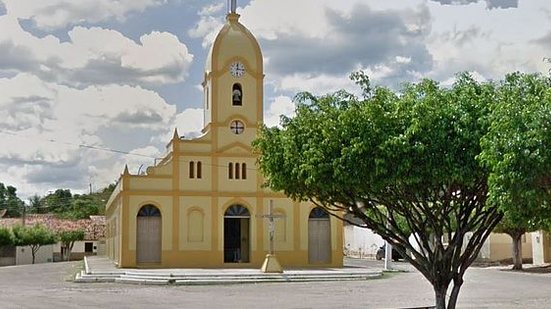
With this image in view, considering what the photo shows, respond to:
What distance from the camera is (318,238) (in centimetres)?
4531

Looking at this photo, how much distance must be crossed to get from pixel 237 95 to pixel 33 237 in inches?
1094

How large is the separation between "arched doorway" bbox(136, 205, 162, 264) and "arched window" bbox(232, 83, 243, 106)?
303 inches

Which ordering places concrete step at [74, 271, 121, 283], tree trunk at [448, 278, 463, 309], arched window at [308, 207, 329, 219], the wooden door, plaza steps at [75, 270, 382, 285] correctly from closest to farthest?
tree trunk at [448, 278, 463, 309] → plaza steps at [75, 270, 382, 285] → concrete step at [74, 271, 121, 283] → the wooden door → arched window at [308, 207, 329, 219]

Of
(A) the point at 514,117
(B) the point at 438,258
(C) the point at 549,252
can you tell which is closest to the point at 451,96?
(A) the point at 514,117

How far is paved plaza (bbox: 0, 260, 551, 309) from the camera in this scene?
22688 millimetres

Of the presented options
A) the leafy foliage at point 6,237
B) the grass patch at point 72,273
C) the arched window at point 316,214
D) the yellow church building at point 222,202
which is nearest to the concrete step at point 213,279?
the grass patch at point 72,273

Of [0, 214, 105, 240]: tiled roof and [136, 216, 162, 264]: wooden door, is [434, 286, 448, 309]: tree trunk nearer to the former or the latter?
[136, 216, 162, 264]: wooden door

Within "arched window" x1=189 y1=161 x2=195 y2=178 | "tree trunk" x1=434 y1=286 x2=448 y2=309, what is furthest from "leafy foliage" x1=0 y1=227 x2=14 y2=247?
"tree trunk" x1=434 y1=286 x2=448 y2=309

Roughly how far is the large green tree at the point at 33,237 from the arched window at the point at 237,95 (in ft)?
88.5

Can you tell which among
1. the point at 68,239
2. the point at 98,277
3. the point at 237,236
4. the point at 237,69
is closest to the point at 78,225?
the point at 68,239

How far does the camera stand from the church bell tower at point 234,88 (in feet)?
145

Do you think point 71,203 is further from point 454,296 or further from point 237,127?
point 454,296

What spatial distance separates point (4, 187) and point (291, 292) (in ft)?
345

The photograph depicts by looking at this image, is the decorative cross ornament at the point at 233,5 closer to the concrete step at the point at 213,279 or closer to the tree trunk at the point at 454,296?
the concrete step at the point at 213,279
